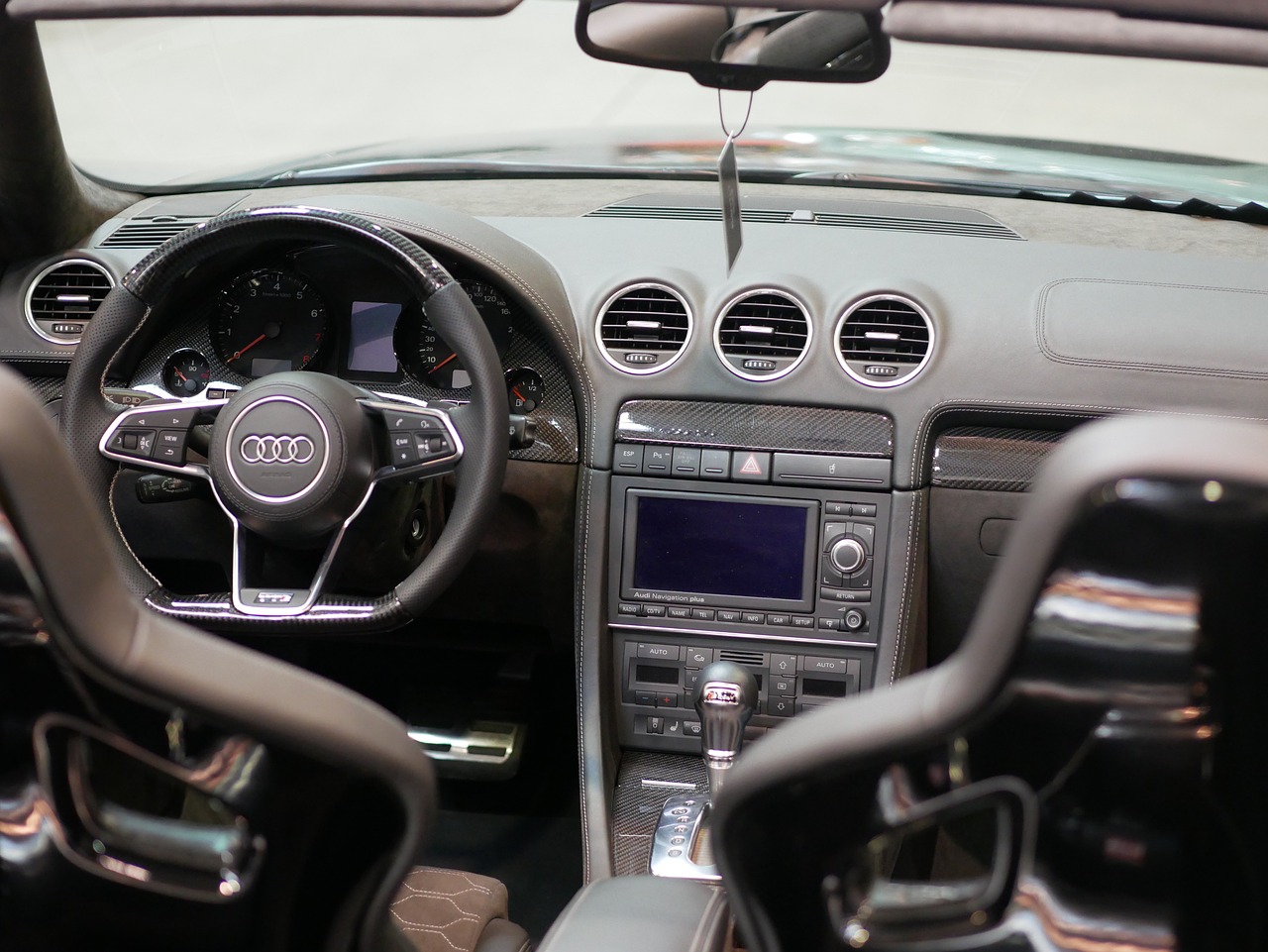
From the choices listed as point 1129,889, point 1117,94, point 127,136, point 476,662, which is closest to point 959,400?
point 476,662

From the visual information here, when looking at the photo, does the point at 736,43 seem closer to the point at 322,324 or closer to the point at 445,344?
the point at 445,344

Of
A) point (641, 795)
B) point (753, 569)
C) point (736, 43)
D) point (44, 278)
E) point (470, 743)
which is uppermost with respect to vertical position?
point (736, 43)

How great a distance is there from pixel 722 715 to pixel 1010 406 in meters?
0.66

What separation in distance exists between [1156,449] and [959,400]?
138 cm

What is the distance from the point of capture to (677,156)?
2.47 meters

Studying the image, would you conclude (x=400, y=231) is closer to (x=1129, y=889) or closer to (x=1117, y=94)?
(x=1129, y=889)

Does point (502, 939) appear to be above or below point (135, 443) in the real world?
below

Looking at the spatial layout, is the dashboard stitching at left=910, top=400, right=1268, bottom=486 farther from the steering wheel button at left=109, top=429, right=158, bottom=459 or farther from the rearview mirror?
the steering wheel button at left=109, top=429, right=158, bottom=459

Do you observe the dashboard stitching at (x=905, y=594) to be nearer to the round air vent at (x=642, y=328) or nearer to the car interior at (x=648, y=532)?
the car interior at (x=648, y=532)

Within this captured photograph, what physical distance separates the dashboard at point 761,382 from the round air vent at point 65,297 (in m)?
0.04

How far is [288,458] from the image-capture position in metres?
1.62

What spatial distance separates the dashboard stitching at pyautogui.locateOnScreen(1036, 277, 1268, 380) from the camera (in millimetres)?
1857

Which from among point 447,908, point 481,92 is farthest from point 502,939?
point 481,92

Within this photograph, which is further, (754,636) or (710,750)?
(754,636)
